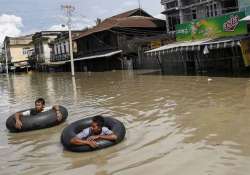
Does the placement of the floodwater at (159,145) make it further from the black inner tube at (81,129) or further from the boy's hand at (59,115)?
the boy's hand at (59,115)

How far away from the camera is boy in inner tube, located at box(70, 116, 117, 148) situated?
9500mm

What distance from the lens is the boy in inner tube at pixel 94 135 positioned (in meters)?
9.50

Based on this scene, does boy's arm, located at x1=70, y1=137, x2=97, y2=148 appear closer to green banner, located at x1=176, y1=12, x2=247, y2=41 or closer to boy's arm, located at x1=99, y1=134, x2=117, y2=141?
boy's arm, located at x1=99, y1=134, x2=117, y2=141

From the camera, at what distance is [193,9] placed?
141 feet

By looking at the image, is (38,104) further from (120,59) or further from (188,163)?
(120,59)

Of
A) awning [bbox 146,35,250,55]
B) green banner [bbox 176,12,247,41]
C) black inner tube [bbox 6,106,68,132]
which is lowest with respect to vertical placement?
black inner tube [bbox 6,106,68,132]

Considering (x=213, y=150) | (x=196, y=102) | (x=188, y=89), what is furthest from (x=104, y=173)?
(x=188, y=89)

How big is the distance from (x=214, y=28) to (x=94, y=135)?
19748 mm

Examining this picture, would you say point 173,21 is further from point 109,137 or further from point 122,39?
point 109,137

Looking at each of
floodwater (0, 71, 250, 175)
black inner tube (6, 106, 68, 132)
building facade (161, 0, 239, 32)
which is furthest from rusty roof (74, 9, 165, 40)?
black inner tube (6, 106, 68, 132)

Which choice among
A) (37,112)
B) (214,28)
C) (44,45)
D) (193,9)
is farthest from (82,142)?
(44,45)

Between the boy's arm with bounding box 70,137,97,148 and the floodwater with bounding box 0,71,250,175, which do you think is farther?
the boy's arm with bounding box 70,137,97,148

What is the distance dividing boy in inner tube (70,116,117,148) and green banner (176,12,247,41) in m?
17.1

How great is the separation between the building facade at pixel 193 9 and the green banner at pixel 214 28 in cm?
767
